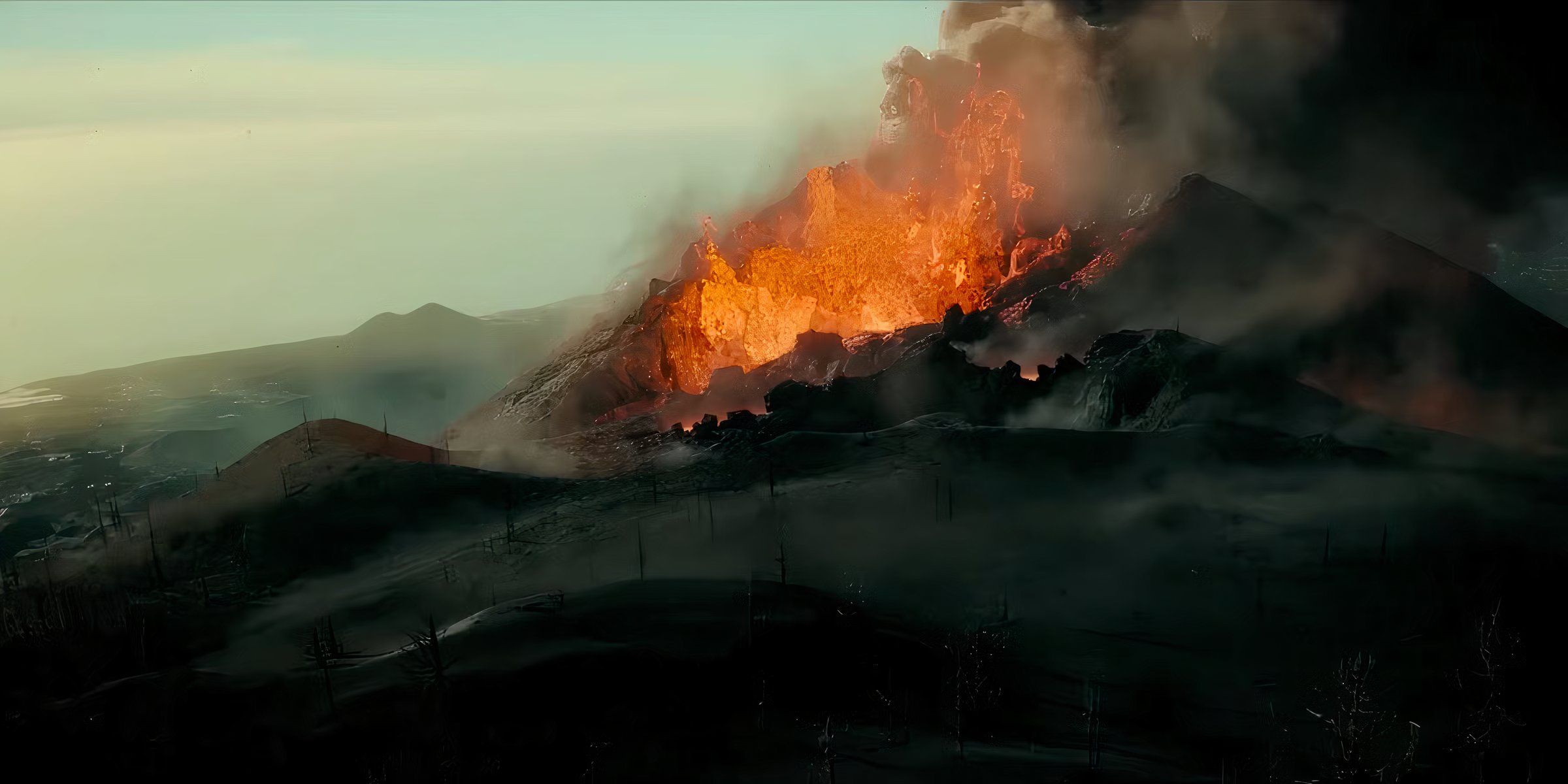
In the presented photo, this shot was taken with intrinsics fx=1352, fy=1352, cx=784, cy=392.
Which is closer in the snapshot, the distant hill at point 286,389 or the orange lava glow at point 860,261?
the orange lava glow at point 860,261

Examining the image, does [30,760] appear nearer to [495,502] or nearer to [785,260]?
[495,502]

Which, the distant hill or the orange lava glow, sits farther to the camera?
the distant hill

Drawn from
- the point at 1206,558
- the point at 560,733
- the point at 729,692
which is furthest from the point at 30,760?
the point at 1206,558

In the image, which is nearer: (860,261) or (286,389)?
(860,261)

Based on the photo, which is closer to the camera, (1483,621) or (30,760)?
(30,760)

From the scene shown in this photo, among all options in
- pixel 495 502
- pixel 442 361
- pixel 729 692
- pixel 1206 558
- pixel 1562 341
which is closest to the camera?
pixel 729 692

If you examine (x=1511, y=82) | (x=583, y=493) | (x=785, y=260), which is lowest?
(x=583, y=493)

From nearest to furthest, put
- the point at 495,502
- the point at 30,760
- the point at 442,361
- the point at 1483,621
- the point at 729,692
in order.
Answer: the point at 30,760
the point at 729,692
the point at 1483,621
the point at 495,502
the point at 442,361

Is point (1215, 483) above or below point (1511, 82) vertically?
below
